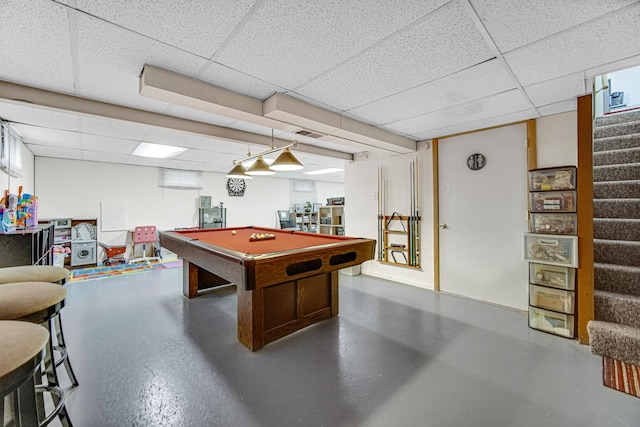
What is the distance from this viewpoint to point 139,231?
20.2 ft

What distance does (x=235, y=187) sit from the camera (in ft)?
26.1

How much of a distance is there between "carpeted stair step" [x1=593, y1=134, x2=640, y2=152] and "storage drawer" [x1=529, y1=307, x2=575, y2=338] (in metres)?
2.21

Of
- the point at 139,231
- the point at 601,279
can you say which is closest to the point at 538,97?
the point at 601,279

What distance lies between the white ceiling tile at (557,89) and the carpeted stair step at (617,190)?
1122 mm

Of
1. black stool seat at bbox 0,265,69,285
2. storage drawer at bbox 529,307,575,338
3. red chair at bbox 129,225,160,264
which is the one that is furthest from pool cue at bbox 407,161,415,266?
red chair at bbox 129,225,160,264

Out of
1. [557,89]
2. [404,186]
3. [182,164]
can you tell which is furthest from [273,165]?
[182,164]

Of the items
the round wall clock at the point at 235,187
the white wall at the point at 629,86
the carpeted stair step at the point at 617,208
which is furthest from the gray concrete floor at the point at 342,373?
the round wall clock at the point at 235,187

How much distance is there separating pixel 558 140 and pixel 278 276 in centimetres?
340

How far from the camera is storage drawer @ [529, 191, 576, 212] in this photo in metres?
2.71

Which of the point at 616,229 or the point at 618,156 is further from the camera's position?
the point at 618,156

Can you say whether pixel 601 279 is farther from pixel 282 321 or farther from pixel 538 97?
pixel 282 321

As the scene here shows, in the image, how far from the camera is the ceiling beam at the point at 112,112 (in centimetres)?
230

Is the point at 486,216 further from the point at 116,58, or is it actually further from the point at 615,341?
the point at 116,58

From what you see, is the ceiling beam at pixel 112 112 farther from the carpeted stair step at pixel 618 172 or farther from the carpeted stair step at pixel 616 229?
the carpeted stair step at pixel 618 172
